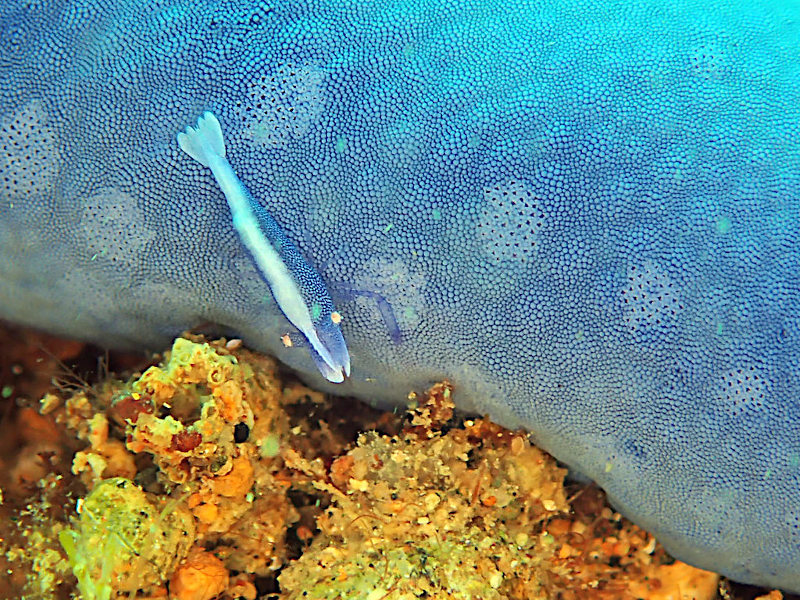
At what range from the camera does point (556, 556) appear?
273 centimetres

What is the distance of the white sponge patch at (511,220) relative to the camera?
2.15 meters

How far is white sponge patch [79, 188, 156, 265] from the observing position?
228 cm

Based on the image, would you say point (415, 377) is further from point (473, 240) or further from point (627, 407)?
point (627, 407)

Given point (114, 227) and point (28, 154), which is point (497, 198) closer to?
point (114, 227)

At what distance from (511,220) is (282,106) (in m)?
1.02

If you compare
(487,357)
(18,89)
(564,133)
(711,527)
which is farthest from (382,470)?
(18,89)

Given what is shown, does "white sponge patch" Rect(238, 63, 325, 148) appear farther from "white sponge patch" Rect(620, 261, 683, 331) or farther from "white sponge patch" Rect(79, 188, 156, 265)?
"white sponge patch" Rect(620, 261, 683, 331)

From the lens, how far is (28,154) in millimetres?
2287

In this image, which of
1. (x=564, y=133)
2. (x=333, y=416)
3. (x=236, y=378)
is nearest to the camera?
(x=564, y=133)

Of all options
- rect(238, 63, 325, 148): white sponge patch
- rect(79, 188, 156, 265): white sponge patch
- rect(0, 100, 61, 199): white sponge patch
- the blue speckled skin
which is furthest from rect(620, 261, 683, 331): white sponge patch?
rect(0, 100, 61, 199): white sponge patch

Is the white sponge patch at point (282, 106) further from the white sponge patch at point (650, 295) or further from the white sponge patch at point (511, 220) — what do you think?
the white sponge patch at point (650, 295)

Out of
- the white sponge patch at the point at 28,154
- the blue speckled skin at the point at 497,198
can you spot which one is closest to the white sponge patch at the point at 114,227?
the blue speckled skin at the point at 497,198

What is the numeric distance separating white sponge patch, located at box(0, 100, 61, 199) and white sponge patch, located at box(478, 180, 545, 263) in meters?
1.79

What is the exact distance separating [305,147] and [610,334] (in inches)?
56.3
